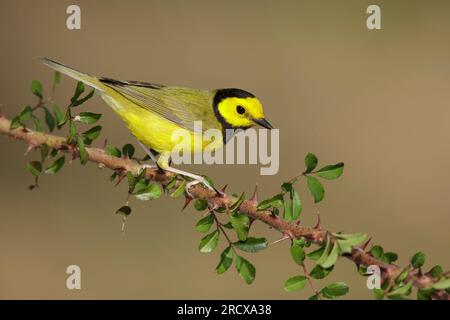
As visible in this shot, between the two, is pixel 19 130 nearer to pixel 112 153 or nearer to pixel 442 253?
pixel 112 153

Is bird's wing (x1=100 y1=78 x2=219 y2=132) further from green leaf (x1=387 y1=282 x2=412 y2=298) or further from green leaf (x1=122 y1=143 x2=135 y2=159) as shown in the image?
green leaf (x1=387 y1=282 x2=412 y2=298)

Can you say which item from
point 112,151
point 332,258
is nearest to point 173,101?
point 112,151

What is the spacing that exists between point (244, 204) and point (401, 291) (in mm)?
583

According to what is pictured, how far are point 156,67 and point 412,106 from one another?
3.25m

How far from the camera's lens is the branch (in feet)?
6.56

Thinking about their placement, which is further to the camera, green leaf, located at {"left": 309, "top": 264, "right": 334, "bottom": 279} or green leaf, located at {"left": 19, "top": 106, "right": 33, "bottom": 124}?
green leaf, located at {"left": 19, "top": 106, "right": 33, "bottom": 124}

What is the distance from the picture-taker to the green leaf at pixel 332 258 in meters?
1.94

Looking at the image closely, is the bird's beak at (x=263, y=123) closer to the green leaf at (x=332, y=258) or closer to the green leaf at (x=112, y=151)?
the green leaf at (x=112, y=151)

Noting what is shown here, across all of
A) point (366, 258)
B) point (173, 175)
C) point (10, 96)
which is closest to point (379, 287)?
point (366, 258)

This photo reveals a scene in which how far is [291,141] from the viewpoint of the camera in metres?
7.67

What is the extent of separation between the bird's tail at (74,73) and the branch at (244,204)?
1.99 feet

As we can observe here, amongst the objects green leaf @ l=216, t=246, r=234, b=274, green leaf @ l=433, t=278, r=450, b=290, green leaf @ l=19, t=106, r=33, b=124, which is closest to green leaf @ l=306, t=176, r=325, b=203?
green leaf @ l=216, t=246, r=234, b=274

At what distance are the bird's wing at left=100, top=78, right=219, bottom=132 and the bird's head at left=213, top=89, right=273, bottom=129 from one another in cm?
5

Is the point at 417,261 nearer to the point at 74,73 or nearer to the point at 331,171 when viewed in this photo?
the point at 331,171
